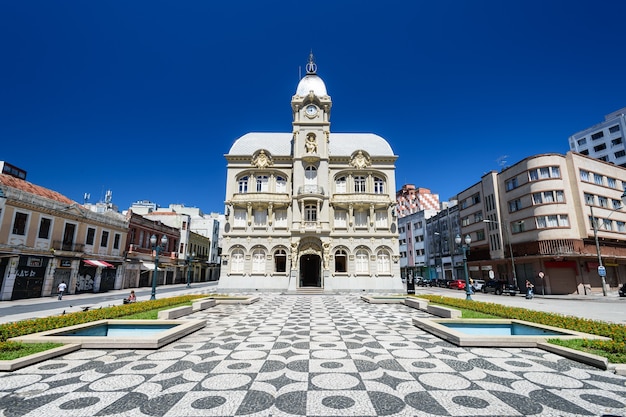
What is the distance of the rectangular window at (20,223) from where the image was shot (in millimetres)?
22594

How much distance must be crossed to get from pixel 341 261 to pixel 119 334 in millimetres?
25380

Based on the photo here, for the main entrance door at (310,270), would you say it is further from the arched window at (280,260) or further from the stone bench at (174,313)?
the stone bench at (174,313)

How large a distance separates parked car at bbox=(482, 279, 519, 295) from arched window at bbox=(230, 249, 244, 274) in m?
27.2

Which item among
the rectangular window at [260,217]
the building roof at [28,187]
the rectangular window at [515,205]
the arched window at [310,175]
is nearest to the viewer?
the building roof at [28,187]

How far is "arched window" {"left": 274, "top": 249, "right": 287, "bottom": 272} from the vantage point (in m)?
32.5

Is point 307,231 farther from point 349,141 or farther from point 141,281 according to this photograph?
point 141,281

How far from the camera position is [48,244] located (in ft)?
82.6

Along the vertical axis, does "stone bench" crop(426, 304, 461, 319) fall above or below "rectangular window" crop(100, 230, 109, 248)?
below

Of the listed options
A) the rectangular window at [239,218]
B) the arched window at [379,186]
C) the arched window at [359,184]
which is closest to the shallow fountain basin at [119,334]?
the rectangular window at [239,218]

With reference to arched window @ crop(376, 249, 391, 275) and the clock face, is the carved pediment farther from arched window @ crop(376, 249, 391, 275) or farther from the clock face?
arched window @ crop(376, 249, 391, 275)

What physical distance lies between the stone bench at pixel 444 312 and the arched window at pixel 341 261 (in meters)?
17.6

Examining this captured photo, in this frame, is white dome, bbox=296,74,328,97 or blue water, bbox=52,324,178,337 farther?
white dome, bbox=296,74,328,97

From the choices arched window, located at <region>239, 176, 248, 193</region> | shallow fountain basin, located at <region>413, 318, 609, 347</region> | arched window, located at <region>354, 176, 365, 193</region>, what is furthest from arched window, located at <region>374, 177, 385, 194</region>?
shallow fountain basin, located at <region>413, 318, 609, 347</region>

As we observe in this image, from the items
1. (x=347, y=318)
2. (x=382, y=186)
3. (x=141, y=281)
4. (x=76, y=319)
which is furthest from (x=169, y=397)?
(x=141, y=281)
